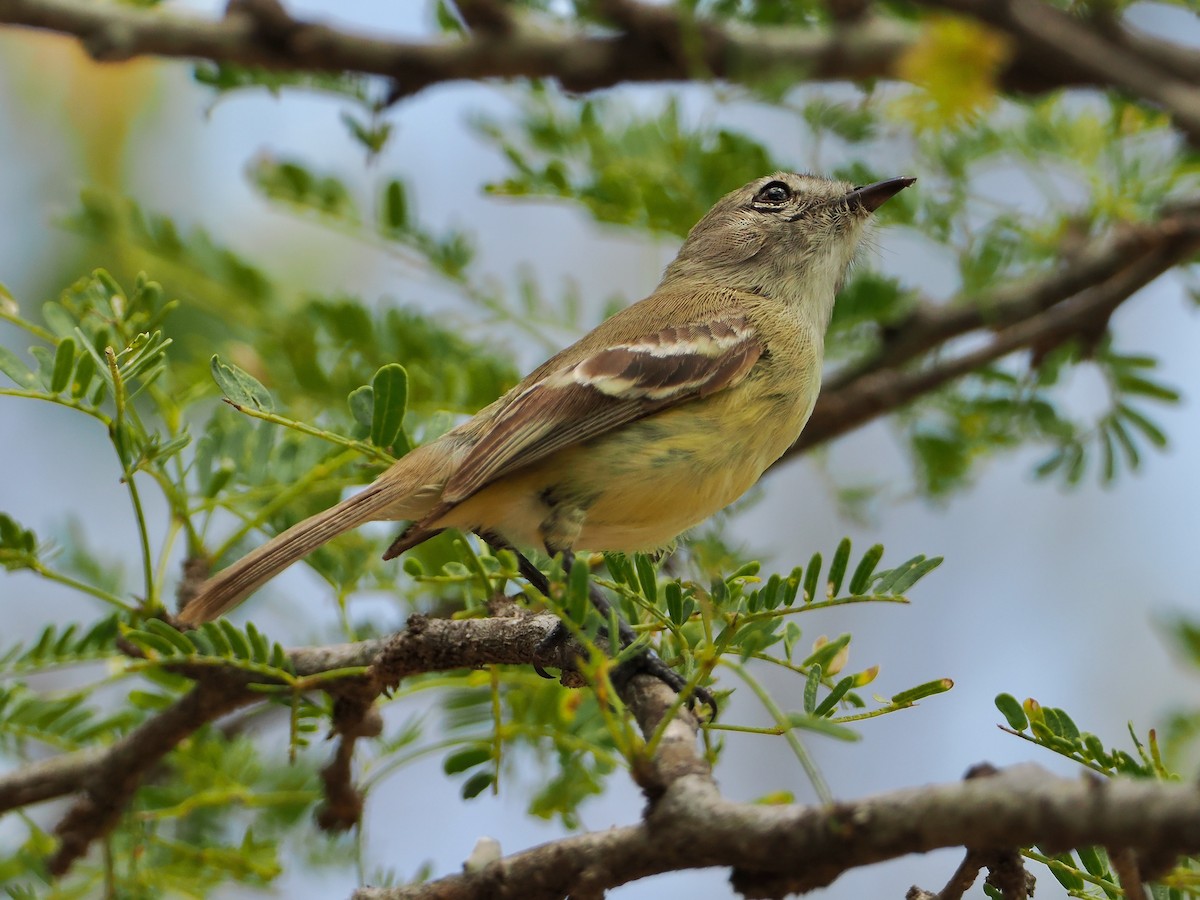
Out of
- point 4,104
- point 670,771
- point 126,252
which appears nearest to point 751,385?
point 670,771

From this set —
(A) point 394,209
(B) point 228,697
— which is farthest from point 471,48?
(B) point 228,697

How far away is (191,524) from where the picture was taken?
3.39m

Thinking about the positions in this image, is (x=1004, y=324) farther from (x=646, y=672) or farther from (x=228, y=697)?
(x=228, y=697)

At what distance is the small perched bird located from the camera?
3416 millimetres

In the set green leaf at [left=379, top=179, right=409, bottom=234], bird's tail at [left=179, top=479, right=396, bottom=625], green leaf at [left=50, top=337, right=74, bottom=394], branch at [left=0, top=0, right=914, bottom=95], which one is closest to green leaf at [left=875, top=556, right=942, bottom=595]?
bird's tail at [left=179, top=479, right=396, bottom=625]

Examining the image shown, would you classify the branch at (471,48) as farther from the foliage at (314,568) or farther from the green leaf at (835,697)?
the green leaf at (835,697)

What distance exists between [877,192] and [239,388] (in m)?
2.71

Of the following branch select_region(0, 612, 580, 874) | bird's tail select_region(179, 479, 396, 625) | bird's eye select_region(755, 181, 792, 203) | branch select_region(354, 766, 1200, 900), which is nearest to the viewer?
branch select_region(354, 766, 1200, 900)

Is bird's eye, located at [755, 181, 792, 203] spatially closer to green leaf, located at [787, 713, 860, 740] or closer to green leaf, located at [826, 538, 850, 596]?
green leaf, located at [826, 538, 850, 596]

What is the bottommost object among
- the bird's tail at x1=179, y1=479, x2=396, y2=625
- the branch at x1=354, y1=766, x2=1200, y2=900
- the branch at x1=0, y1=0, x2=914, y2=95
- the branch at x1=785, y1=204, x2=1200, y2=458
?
the branch at x1=354, y1=766, x2=1200, y2=900

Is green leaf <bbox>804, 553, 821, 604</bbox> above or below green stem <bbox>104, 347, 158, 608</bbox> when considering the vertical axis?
below

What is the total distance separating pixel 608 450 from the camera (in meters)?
3.56

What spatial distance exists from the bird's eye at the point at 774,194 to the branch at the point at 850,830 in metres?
3.46

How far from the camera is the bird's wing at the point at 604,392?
11.4ft
